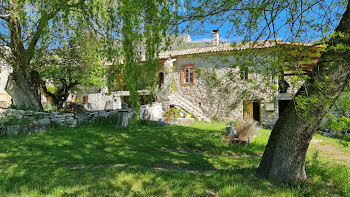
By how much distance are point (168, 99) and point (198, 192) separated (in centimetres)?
1166

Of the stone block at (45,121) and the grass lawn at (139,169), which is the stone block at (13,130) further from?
the stone block at (45,121)

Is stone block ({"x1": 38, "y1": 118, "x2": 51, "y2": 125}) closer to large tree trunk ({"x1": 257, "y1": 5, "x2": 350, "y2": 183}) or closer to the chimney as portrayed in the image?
large tree trunk ({"x1": 257, "y1": 5, "x2": 350, "y2": 183})

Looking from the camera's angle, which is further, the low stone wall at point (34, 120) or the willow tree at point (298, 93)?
the low stone wall at point (34, 120)

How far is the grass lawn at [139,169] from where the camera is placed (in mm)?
3598

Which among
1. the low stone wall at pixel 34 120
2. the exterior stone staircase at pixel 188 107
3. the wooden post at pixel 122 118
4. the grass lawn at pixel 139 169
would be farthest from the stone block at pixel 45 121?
the exterior stone staircase at pixel 188 107

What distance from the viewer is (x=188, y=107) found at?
15.9 metres

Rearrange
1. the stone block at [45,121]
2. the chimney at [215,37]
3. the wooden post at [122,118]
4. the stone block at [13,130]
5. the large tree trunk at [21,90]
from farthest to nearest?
the chimney at [215,37] → the large tree trunk at [21,90] → the wooden post at [122,118] → the stone block at [45,121] → the stone block at [13,130]

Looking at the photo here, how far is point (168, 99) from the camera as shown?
49.6 feet

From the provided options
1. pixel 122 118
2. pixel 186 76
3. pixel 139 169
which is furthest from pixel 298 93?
pixel 186 76

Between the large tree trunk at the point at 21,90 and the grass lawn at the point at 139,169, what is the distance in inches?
135

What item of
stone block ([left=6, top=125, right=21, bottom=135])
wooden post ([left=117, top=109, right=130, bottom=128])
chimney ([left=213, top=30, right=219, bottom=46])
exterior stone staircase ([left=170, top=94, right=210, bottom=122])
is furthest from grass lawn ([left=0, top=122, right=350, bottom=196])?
chimney ([left=213, top=30, right=219, bottom=46])

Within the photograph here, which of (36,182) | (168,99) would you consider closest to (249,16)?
(36,182)

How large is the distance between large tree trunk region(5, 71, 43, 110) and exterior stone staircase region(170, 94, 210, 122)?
7933 mm

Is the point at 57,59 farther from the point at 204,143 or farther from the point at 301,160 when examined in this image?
the point at 301,160
